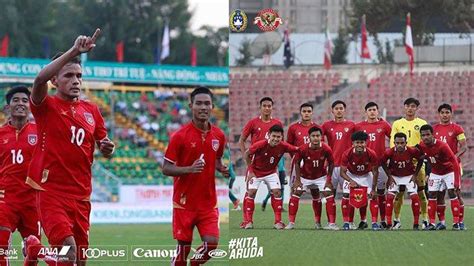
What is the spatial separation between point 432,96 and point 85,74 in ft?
87.4

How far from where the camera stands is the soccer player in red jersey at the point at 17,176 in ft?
37.3

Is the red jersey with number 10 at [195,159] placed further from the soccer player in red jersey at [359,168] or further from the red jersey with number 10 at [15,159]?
the soccer player in red jersey at [359,168]

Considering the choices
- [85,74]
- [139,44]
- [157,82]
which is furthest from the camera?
[139,44]

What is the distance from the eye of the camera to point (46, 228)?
934 cm

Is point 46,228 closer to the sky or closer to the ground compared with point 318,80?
closer to the ground

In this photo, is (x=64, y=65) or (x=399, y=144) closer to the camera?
(x=64, y=65)

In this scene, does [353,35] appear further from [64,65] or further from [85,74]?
[85,74]

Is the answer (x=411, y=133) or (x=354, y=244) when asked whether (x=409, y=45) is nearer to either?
(x=411, y=133)

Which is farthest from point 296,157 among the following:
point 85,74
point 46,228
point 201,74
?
point 201,74

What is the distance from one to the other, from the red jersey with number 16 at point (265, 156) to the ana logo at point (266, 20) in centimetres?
116

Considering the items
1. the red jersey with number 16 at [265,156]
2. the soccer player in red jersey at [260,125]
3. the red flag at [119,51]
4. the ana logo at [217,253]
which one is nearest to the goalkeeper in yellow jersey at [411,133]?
the red jersey with number 16 at [265,156]

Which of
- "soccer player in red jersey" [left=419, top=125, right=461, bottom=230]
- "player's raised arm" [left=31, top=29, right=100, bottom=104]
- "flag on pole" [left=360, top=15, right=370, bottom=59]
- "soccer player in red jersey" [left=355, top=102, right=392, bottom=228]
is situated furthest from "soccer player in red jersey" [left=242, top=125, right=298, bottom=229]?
"player's raised arm" [left=31, top=29, right=100, bottom=104]

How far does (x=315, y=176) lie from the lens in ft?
39.9

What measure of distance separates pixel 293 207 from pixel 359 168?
836mm
